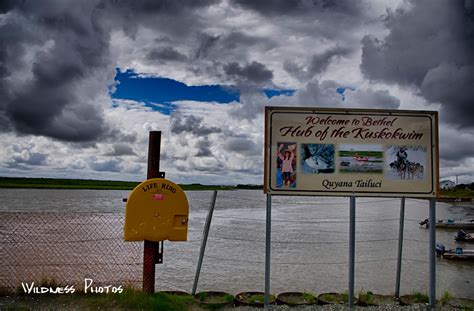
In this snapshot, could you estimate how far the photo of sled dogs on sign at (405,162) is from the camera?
665 centimetres

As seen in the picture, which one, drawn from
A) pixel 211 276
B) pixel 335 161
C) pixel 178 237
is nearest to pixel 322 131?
pixel 335 161

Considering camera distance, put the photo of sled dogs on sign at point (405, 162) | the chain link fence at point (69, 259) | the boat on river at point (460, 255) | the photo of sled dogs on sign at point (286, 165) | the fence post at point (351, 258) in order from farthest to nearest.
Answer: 1. the boat on river at point (460, 255)
2. the chain link fence at point (69, 259)
3. the photo of sled dogs on sign at point (405, 162)
4. the photo of sled dogs on sign at point (286, 165)
5. the fence post at point (351, 258)

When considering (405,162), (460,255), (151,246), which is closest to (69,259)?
(151,246)

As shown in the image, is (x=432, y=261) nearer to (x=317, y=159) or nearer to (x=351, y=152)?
(x=351, y=152)

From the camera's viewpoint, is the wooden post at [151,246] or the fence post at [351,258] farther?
the wooden post at [151,246]

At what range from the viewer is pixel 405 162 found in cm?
670

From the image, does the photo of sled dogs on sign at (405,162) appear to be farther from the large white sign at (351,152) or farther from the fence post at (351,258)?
the fence post at (351,258)

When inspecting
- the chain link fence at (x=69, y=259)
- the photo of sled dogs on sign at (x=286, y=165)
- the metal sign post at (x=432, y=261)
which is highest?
the photo of sled dogs on sign at (x=286, y=165)

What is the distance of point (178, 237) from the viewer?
248 inches

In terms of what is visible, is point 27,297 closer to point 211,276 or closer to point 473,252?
point 211,276

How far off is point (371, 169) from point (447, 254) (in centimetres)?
1248

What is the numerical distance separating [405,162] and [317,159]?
55.9 inches

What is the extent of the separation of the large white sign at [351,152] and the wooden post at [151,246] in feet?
5.81

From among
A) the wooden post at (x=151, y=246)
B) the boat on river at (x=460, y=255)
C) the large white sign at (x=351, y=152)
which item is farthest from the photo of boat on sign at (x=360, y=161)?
the boat on river at (x=460, y=255)
